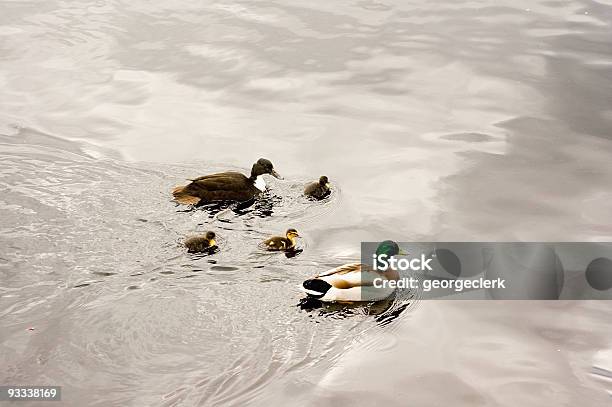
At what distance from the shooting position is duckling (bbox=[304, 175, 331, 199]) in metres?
9.77

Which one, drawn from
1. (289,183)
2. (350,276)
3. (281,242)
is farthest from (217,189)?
(350,276)

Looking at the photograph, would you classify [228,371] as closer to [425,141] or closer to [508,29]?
[425,141]

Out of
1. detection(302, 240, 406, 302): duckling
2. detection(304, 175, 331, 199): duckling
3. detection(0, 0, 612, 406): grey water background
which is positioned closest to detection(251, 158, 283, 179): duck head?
detection(0, 0, 612, 406): grey water background

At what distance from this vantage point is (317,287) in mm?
7727

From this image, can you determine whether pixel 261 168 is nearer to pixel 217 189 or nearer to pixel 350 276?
pixel 217 189

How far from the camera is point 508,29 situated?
49.4 feet

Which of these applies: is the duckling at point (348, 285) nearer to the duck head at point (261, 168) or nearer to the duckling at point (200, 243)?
the duckling at point (200, 243)

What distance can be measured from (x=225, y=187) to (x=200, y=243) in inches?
55.4

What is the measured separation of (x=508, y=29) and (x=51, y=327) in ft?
33.2

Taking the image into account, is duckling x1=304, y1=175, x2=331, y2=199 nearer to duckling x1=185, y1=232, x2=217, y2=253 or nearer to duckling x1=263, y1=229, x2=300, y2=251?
duckling x1=263, y1=229, x2=300, y2=251

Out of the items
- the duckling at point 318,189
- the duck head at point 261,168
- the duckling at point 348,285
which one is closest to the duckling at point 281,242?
the duckling at point 348,285

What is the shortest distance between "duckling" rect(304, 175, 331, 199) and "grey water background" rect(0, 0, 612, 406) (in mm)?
131

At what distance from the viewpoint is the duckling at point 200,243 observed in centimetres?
838

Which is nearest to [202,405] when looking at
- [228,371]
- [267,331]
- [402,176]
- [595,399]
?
[228,371]
